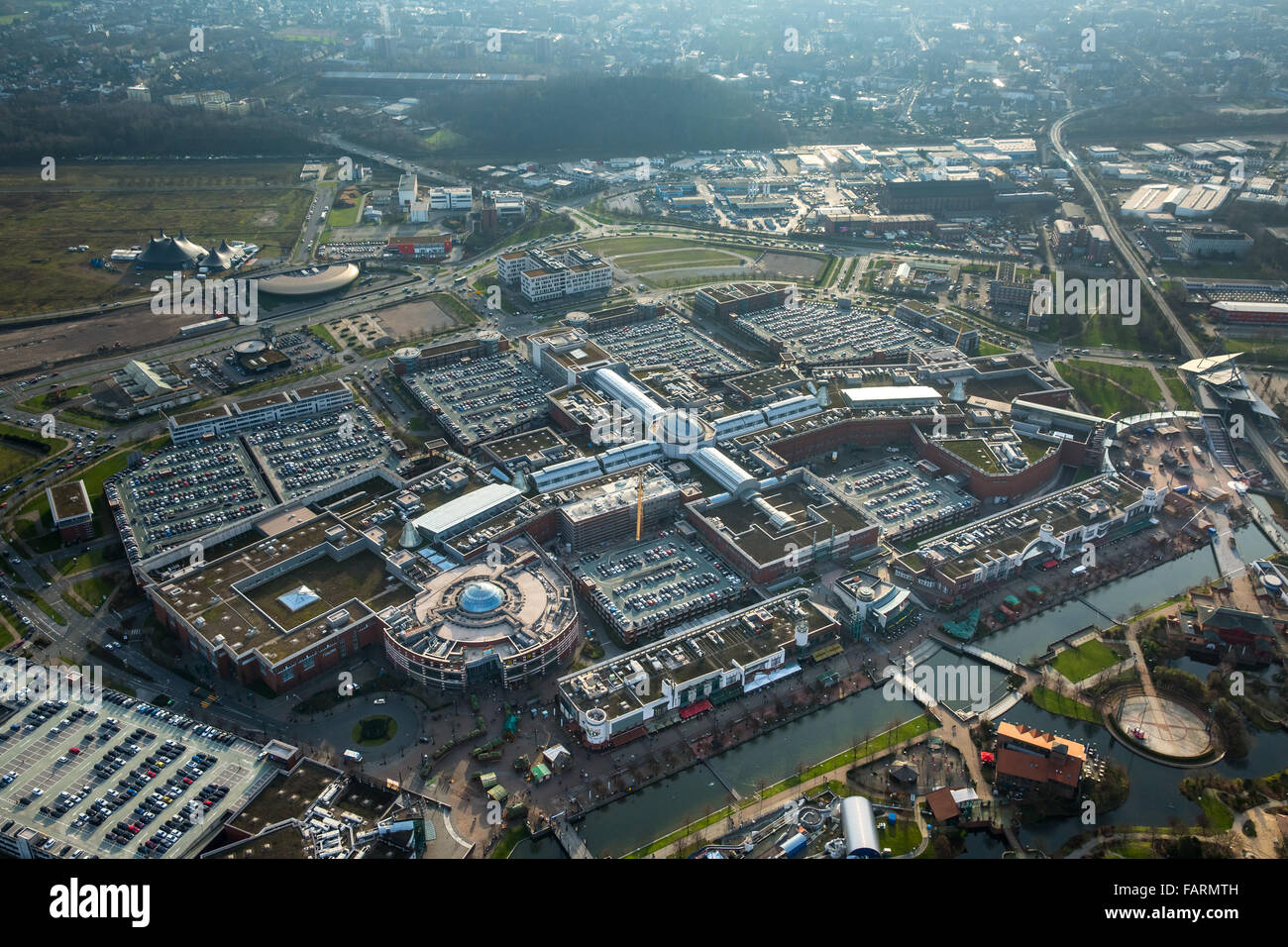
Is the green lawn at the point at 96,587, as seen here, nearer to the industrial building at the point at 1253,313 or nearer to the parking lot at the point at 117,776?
the parking lot at the point at 117,776

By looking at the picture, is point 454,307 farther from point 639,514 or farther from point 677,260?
point 639,514

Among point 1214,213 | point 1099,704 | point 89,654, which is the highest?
point 1214,213

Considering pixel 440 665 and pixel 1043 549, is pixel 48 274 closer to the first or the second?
pixel 440 665

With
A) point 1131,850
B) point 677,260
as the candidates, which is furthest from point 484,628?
point 677,260

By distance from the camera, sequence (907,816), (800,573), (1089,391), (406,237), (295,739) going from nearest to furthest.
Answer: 1. (907,816)
2. (295,739)
3. (800,573)
4. (1089,391)
5. (406,237)

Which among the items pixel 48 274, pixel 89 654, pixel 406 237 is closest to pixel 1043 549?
pixel 89 654

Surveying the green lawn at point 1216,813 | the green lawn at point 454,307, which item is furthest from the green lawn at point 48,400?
the green lawn at point 1216,813
